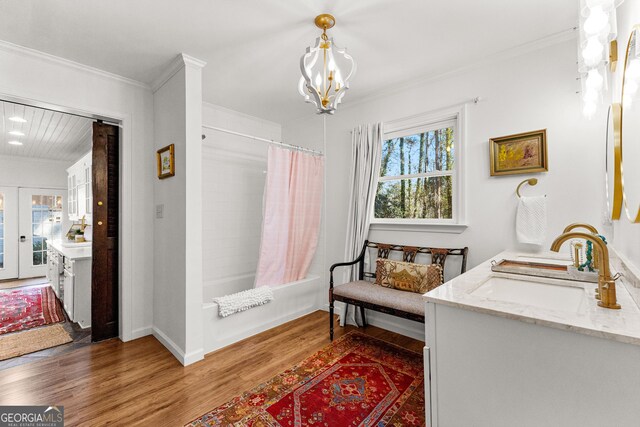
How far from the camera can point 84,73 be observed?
8.23 feet

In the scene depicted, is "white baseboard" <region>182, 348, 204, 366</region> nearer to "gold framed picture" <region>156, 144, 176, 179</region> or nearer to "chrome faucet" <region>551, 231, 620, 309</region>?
"gold framed picture" <region>156, 144, 176, 179</region>

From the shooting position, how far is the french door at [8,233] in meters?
5.25

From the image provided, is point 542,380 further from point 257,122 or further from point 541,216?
point 257,122

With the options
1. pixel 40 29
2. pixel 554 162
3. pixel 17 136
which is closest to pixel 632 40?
pixel 554 162

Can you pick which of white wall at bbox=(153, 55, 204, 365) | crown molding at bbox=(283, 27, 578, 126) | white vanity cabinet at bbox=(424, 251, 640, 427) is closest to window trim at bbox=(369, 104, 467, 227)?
crown molding at bbox=(283, 27, 578, 126)

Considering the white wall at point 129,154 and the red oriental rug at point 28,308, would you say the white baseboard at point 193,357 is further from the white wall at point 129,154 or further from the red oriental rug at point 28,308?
the red oriental rug at point 28,308

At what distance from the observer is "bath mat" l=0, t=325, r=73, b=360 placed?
2463mm

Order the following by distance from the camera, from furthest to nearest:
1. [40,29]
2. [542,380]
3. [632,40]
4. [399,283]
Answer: [399,283] < [40,29] < [632,40] < [542,380]

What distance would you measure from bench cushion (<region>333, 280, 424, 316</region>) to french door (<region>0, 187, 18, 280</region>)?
6357 millimetres

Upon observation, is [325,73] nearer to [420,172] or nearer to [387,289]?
[420,172]

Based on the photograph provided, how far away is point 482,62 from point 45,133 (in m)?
5.50

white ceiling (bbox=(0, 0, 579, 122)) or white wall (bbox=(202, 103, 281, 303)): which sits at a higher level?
white ceiling (bbox=(0, 0, 579, 122))

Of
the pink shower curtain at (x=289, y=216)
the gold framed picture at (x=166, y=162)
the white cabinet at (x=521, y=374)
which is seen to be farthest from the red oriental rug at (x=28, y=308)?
the white cabinet at (x=521, y=374)

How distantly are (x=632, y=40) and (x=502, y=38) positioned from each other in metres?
1.24
